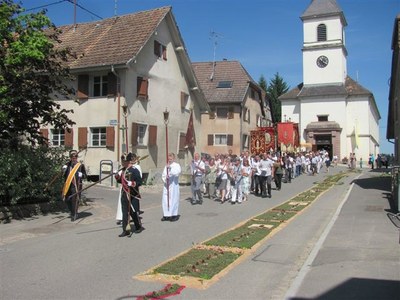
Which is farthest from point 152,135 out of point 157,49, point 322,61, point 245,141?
point 322,61

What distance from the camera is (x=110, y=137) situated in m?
23.3

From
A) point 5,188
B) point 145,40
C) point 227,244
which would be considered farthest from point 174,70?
point 227,244

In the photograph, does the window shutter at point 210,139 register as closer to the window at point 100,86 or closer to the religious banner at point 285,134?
the religious banner at point 285,134

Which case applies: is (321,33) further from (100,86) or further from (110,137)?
(110,137)

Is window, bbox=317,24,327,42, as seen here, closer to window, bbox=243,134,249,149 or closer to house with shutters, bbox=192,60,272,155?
house with shutters, bbox=192,60,272,155

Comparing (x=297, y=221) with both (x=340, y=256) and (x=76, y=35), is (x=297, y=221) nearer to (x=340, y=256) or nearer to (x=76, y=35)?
(x=340, y=256)

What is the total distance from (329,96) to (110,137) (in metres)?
39.7

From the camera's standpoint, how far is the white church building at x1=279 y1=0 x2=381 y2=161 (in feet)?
185

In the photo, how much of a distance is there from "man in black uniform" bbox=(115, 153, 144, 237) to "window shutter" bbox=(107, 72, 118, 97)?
44.0 feet

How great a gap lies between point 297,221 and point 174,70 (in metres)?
18.5

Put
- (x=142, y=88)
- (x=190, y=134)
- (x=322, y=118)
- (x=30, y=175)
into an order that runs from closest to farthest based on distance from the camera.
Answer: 1. (x=30, y=175)
2. (x=142, y=88)
3. (x=190, y=134)
4. (x=322, y=118)

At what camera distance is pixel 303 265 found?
7430mm

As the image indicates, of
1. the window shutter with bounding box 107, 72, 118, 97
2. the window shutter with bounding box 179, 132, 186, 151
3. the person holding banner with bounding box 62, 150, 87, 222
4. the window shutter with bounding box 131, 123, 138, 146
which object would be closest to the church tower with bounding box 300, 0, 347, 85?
the window shutter with bounding box 179, 132, 186, 151

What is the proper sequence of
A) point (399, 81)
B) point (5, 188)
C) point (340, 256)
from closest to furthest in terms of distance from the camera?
point (340, 256)
point (5, 188)
point (399, 81)
